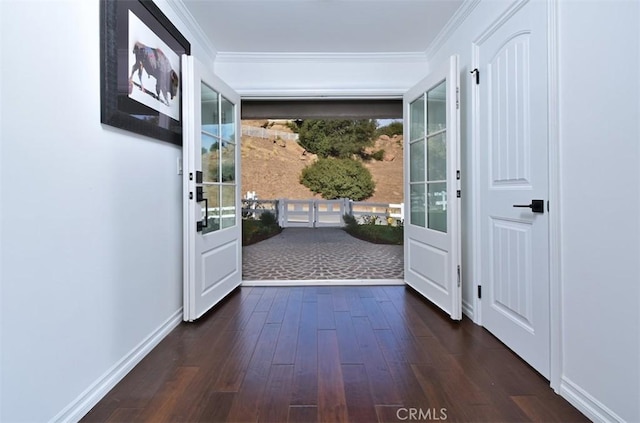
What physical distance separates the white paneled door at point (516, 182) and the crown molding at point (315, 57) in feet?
3.75

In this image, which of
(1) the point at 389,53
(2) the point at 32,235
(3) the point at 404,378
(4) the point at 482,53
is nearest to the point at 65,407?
(2) the point at 32,235

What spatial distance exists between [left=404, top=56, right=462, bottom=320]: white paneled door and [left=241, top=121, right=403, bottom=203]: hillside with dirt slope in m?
9.82

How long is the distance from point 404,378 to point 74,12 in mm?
2346

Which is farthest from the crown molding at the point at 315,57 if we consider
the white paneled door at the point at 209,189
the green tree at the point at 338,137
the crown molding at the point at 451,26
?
the green tree at the point at 338,137

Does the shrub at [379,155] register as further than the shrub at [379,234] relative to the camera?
Yes

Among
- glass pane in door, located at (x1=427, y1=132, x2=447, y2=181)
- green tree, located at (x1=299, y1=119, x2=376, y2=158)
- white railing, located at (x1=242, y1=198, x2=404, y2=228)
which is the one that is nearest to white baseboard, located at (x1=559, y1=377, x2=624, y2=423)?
glass pane in door, located at (x1=427, y1=132, x2=447, y2=181)

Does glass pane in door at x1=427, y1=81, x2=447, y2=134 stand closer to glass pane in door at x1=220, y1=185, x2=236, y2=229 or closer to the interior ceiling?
the interior ceiling

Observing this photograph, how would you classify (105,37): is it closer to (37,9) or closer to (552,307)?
(37,9)

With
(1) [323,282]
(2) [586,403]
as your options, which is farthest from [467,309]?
(1) [323,282]

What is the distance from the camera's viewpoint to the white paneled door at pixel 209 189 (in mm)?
2631

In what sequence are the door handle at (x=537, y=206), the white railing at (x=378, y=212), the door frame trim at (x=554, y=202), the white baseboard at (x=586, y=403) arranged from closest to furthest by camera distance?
the white baseboard at (x=586, y=403)
the door frame trim at (x=554, y=202)
the door handle at (x=537, y=206)
the white railing at (x=378, y=212)

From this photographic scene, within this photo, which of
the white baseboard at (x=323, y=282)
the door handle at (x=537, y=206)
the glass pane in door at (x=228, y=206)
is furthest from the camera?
the white baseboard at (x=323, y=282)

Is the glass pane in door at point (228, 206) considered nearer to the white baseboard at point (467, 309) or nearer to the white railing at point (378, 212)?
the white baseboard at point (467, 309)

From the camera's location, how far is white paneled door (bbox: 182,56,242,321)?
2631mm
